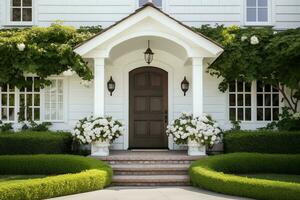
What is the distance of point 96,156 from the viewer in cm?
1169

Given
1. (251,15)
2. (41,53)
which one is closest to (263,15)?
(251,15)

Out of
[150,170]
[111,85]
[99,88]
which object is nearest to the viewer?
[150,170]

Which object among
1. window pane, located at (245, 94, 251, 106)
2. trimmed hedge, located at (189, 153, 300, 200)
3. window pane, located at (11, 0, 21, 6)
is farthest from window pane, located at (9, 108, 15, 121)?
window pane, located at (245, 94, 251, 106)

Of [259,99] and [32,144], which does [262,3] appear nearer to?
[259,99]

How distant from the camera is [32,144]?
1219 centimetres

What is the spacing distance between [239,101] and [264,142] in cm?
210

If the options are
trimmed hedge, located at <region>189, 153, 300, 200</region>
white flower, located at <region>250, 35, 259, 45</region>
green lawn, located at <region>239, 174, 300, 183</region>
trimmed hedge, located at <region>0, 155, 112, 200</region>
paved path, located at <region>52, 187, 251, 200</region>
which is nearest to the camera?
trimmed hedge, located at <region>0, 155, 112, 200</region>

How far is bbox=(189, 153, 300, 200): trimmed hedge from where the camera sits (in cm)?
833

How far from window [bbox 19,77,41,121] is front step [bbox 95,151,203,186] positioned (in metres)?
3.48

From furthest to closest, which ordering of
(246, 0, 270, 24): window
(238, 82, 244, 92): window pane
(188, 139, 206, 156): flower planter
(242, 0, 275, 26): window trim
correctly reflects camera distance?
(246, 0, 270, 24): window < (242, 0, 275, 26): window trim < (238, 82, 244, 92): window pane < (188, 139, 206, 156): flower planter

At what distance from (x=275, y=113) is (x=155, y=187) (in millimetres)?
5730

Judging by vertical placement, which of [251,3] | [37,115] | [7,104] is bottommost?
[37,115]

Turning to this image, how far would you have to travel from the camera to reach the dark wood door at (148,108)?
13961 mm

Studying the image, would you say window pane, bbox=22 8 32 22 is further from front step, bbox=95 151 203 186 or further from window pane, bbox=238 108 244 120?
window pane, bbox=238 108 244 120
